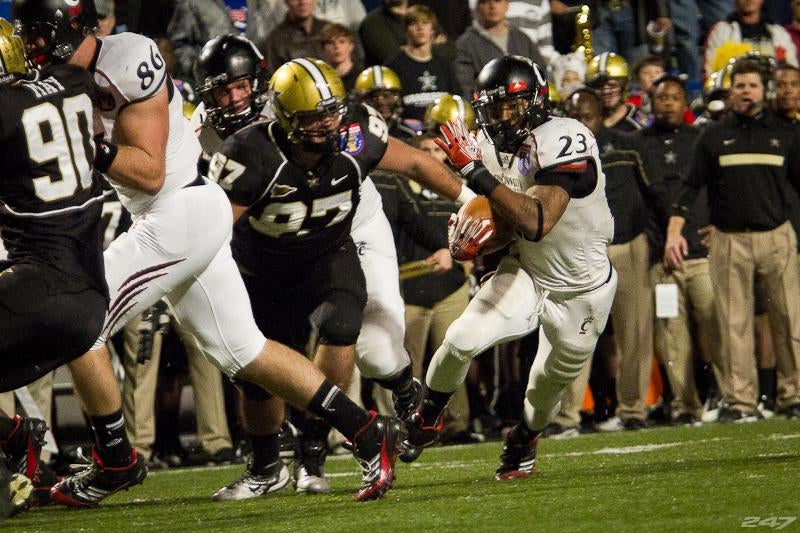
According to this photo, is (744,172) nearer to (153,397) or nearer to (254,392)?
(153,397)

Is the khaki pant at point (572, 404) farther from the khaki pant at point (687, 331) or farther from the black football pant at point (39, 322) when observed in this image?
the black football pant at point (39, 322)

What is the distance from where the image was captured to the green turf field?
4.28 m

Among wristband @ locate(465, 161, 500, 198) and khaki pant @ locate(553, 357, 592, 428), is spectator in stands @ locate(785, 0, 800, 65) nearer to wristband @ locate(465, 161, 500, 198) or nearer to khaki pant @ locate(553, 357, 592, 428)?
khaki pant @ locate(553, 357, 592, 428)

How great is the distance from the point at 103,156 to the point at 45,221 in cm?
32

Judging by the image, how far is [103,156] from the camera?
179 inches

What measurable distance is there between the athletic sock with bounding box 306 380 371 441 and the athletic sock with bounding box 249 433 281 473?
0.73 metres

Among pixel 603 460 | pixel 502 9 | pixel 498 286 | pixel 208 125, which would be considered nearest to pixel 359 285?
pixel 498 286

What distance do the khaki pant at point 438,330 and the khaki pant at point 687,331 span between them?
128 cm

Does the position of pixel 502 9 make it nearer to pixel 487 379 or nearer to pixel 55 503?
pixel 487 379

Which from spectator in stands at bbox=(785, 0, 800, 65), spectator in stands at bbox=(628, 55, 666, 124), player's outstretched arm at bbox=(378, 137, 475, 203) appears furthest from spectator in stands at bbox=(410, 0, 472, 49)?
player's outstretched arm at bbox=(378, 137, 475, 203)

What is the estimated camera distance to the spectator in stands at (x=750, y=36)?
10.6 meters

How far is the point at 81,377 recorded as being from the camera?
16.8 feet

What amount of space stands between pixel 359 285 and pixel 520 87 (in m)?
0.99

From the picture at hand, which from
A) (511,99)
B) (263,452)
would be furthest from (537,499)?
(511,99)
